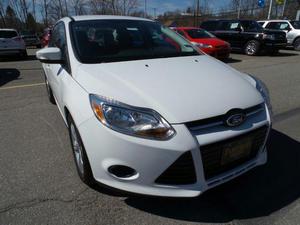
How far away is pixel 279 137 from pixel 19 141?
350 centimetres

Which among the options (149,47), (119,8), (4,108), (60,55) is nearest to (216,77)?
(149,47)

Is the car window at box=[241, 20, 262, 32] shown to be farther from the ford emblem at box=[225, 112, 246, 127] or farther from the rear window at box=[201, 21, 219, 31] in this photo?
the ford emblem at box=[225, 112, 246, 127]

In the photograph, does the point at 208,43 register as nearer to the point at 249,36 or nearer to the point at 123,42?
the point at 249,36

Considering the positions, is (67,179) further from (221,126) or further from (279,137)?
(279,137)

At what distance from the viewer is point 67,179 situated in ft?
8.86

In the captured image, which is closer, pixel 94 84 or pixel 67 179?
pixel 94 84

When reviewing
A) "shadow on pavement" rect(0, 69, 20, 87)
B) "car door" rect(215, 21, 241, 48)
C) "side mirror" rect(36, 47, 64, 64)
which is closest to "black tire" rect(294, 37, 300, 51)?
"car door" rect(215, 21, 241, 48)

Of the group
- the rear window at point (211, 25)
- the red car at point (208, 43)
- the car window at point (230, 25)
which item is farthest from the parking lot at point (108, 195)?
the rear window at point (211, 25)

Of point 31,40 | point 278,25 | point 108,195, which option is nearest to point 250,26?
point 278,25

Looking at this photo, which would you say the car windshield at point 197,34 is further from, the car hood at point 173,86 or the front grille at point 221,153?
the front grille at point 221,153

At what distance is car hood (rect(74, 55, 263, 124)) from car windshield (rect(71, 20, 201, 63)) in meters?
0.22

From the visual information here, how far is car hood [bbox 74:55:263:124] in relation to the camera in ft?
6.55

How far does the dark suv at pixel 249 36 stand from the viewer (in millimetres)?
12765

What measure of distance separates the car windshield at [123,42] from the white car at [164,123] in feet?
0.44
